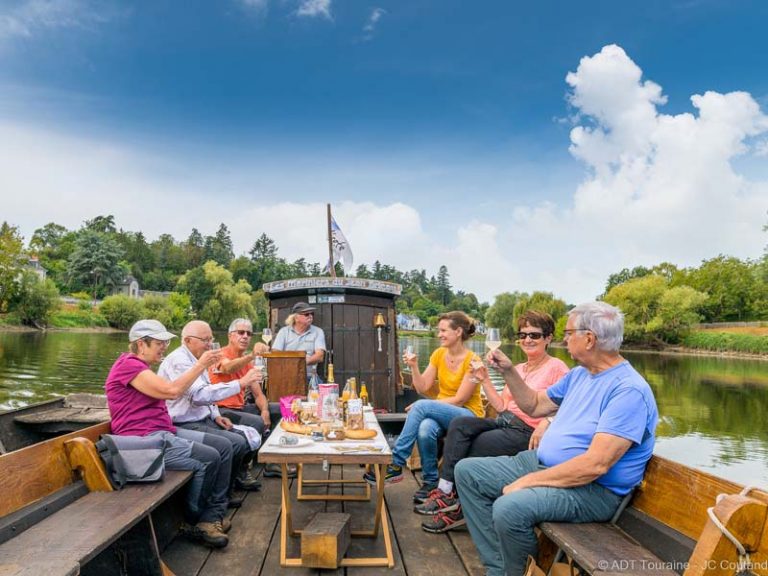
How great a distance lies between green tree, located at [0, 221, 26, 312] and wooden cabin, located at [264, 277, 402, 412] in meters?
47.5

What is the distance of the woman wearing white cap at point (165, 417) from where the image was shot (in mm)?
3125

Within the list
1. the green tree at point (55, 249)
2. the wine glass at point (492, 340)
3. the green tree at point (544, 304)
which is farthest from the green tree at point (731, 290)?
the green tree at point (55, 249)

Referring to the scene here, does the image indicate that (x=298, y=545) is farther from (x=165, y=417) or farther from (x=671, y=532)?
(x=671, y=532)

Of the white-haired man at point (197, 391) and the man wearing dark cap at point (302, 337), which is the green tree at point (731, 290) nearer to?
the man wearing dark cap at point (302, 337)

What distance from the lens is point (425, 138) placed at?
3609 centimetres

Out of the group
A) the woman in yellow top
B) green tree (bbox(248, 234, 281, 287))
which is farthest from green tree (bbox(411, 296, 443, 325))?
the woman in yellow top

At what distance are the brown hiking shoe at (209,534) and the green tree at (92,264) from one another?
78.9 metres

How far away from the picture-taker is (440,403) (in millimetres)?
4176

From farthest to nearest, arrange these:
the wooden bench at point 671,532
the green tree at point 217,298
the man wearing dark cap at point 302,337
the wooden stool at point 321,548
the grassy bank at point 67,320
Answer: the green tree at point 217,298, the grassy bank at point 67,320, the man wearing dark cap at point 302,337, the wooden stool at point 321,548, the wooden bench at point 671,532

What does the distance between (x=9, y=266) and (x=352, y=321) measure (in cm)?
4953

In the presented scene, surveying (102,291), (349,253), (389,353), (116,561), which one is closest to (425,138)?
(349,253)

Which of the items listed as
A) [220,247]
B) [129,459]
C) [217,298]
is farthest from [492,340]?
[220,247]

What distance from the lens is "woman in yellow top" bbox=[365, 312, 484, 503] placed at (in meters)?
4.13

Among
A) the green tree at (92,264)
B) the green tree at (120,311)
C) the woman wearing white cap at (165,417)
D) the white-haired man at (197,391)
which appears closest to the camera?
the woman wearing white cap at (165,417)
